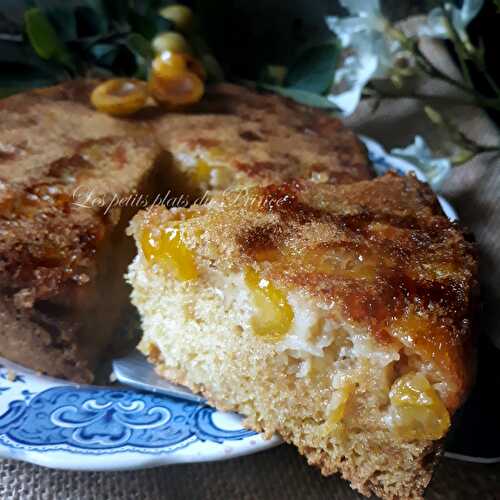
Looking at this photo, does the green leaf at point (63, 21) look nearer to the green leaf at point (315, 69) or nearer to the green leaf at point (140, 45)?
the green leaf at point (140, 45)

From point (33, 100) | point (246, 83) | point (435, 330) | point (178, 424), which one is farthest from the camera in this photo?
point (246, 83)

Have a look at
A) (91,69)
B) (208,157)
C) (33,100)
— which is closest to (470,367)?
(208,157)

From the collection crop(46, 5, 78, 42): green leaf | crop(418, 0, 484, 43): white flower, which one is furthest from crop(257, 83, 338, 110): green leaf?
crop(46, 5, 78, 42): green leaf

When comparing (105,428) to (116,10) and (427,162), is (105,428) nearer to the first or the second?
(427,162)

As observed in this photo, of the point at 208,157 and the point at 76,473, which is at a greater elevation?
the point at 208,157

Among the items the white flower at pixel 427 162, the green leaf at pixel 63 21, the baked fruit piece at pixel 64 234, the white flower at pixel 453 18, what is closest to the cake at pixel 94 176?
the baked fruit piece at pixel 64 234

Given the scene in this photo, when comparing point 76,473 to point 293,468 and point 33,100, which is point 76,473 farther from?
point 33,100
